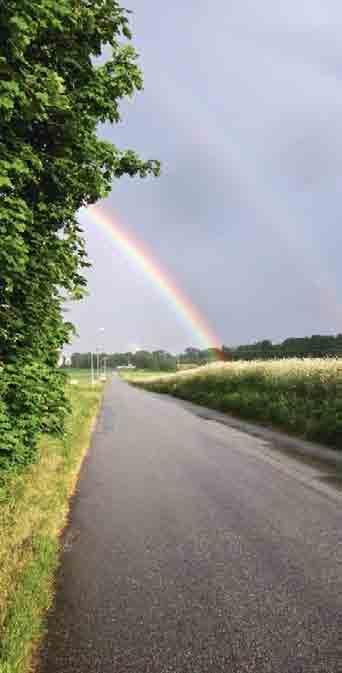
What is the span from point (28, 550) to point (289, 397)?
47.6ft

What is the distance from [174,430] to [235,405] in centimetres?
610

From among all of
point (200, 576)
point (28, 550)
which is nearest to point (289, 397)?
point (200, 576)

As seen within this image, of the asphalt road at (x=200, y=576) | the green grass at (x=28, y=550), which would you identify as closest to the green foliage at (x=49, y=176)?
the green grass at (x=28, y=550)

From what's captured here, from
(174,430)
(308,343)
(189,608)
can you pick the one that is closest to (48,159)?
(189,608)

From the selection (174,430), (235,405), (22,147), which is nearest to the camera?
(22,147)

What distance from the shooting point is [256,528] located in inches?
225

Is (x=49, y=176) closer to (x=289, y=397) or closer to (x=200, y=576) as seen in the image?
(x=200, y=576)

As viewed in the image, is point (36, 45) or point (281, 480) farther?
point (281, 480)

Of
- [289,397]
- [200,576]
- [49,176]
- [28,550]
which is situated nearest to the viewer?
[200,576]

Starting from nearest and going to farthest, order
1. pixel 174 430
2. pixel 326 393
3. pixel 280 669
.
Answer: pixel 280 669
pixel 174 430
pixel 326 393

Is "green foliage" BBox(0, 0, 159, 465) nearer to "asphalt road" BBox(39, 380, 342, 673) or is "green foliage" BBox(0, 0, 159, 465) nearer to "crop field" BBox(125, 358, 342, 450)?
"asphalt road" BBox(39, 380, 342, 673)

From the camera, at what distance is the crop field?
13108 millimetres

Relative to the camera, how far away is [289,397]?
17.7 meters

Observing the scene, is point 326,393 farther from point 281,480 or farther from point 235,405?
point 281,480
